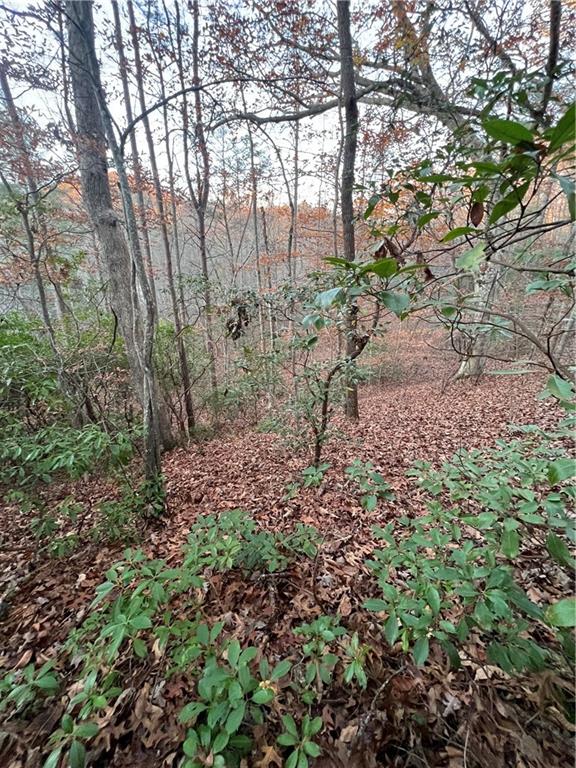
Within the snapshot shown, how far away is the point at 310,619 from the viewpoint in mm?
1799

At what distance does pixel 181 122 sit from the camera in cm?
532

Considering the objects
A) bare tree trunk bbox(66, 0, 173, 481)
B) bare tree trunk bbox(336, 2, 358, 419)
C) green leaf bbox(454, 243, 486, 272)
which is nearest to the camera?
green leaf bbox(454, 243, 486, 272)

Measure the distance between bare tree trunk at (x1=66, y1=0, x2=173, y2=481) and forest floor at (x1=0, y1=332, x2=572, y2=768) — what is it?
3.44 ft

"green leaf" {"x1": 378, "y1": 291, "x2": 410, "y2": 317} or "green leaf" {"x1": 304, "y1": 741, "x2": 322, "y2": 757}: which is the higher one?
"green leaf" {"x1": 378, "y1": 291, "x2": 410, "y2": 317}

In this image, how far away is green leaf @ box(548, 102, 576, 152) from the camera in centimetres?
50

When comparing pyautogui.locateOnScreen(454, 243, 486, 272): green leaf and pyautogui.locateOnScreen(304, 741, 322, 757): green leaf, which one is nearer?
pyautogui.locateOnScreen(454, 243, 486, 272): green leaf

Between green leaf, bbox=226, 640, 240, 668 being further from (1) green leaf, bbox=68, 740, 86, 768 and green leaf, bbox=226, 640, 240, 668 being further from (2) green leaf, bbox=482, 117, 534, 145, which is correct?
(2) green leaf, bbox=482, 117, 534, 145

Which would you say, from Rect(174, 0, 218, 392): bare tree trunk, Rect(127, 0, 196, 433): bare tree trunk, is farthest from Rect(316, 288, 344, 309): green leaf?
Rect(127, 0, 196, 433): bare tree trunk

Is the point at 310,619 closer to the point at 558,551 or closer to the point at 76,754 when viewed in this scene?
the point at 76,754

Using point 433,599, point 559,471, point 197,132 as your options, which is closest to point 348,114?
point 197,132

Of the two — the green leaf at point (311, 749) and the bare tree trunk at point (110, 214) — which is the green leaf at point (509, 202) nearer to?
the green leaf at point (311, 749)

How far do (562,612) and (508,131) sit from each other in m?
0.96

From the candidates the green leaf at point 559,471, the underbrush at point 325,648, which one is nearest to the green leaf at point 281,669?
the underbrush at point 325,648

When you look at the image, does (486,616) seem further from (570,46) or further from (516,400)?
(516,400)
